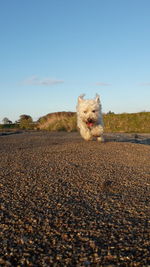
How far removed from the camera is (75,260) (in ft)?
5.95

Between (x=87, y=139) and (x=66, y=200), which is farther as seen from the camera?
(x=87, y=139)

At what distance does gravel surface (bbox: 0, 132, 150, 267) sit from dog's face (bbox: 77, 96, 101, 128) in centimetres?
341

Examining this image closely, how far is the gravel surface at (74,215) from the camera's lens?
188 centimetres

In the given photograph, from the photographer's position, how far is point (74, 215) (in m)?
2.59

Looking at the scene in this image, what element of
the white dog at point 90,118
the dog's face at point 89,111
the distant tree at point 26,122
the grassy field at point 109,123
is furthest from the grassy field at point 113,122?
the dog's face at point 89,111

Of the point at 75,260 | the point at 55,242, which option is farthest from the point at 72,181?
the point at 75,260

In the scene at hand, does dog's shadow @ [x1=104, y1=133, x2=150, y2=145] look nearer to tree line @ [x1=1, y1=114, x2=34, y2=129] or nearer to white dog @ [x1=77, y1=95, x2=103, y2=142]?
white dog @ [x1=77, y1=95, x2=103, y2=142]

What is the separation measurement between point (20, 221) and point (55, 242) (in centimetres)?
53

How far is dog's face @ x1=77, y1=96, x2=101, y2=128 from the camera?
8.34 m

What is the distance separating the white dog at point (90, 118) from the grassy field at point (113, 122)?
13717 mm

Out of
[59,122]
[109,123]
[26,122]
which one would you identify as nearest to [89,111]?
[109,123]

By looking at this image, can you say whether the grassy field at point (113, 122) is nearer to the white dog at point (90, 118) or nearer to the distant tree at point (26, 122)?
the distant tree at point (26, 122)

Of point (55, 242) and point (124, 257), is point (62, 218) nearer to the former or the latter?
point (55, 242)

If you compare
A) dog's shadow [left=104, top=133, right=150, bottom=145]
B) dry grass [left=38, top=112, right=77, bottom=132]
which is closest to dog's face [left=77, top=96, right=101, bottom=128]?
dog's shadow [left=104, top=133, right=150, bottom=145]
